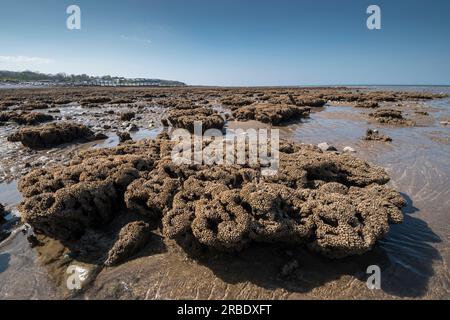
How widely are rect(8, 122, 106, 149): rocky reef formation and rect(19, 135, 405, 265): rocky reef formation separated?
761cm

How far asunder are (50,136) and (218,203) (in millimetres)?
12864

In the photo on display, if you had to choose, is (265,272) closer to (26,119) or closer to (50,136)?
(50,136)

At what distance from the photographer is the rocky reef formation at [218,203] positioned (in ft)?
17.2

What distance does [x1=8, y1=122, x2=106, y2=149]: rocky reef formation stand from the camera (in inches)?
553

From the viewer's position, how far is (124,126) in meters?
19.4

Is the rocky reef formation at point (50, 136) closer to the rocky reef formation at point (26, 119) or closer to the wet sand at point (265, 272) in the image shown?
the rocky reef formation at point (26, 119)

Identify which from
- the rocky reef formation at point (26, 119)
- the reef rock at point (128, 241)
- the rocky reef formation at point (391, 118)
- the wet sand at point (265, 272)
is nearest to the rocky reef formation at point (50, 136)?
the rocky reef formation at point (26, 119)

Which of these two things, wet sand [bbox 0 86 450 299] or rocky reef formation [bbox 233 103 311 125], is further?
rocky reef formation [bbox 233 103 311 125]

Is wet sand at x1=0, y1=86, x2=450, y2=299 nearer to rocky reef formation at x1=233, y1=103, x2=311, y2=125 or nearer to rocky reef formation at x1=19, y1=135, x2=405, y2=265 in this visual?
rocky reef formation at x1=19, y1=135, x2=405, y2=265

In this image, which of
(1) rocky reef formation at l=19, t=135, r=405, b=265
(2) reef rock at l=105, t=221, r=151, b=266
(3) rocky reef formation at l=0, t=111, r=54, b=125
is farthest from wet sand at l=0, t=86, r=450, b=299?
(3) rocky reef formation at l=0, t=111, r=54, b=125

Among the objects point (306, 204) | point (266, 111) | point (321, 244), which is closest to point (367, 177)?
point (306, 204)

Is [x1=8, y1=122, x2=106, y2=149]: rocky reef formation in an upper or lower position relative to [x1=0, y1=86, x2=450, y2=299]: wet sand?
upper

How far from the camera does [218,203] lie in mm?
5625
